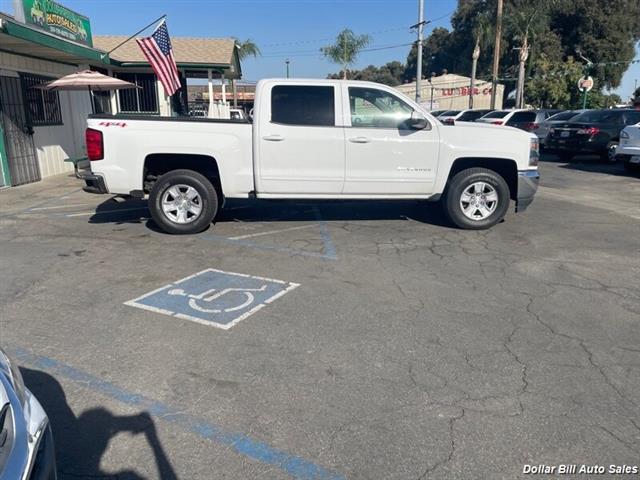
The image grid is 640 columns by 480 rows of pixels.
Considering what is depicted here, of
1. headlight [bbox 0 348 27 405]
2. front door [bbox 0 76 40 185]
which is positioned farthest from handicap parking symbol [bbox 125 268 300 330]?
front door [bbox 0 76 40 185]

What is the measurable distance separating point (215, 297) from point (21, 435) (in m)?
2.94

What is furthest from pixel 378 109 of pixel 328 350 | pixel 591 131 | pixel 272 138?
pixel 591 131

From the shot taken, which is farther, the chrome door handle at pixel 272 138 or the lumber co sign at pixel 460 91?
the lumber co sign at pixel 460 91

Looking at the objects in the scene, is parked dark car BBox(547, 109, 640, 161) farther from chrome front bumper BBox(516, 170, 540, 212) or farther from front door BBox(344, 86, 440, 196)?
front door BBox(344, 86, 440, 196)

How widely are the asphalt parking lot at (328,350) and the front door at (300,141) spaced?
2.57ft

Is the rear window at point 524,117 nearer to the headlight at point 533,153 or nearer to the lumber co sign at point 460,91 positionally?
the headlight at point 533,153

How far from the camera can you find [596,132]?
1565 cm

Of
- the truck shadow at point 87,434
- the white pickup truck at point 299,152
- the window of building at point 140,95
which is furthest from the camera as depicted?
the window of building at point 140,95

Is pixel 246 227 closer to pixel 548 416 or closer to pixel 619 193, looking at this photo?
pixel 548 416

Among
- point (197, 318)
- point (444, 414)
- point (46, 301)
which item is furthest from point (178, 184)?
point (444, 414)

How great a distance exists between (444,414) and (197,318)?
88.6 inches

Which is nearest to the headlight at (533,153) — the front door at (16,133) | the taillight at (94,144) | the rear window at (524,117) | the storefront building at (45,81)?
the taillight at (94,144)

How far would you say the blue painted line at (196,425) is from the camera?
8.45 feet

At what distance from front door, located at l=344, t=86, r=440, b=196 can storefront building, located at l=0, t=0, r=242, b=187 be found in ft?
20.6
